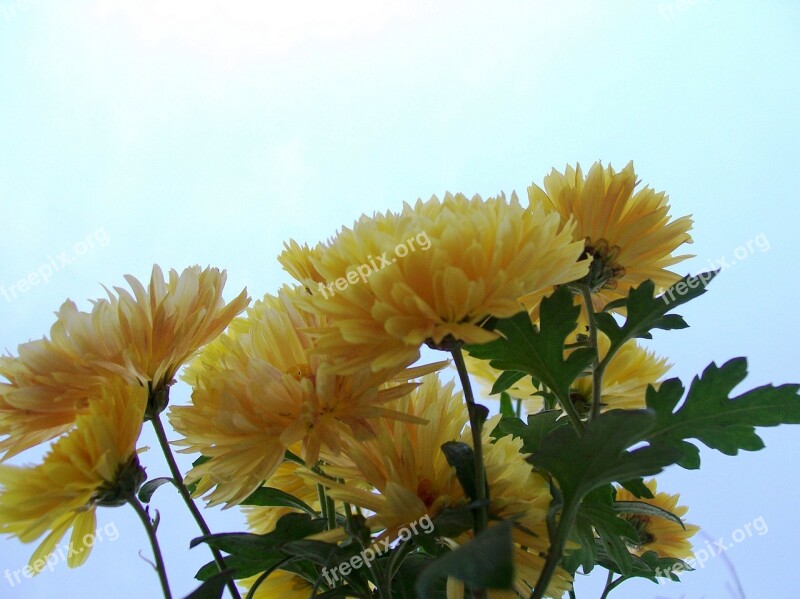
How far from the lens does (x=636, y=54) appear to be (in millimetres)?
2650

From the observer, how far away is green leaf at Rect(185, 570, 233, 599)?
0.40 metres

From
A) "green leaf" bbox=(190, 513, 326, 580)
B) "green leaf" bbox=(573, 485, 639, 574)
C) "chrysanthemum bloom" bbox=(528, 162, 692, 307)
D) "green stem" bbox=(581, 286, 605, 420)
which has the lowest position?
"green leaf" bbox=(573, 485, 639, 574)

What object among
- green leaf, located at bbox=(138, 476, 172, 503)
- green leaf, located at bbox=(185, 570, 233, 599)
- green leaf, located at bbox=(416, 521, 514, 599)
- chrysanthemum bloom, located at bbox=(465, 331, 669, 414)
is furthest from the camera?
chrysanthemum bloom, located at bbox=(465, 331, 669, 414)

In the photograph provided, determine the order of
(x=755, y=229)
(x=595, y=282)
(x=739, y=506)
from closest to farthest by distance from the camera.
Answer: (x=595, y=282) < (x=739, y=506) < (x=755, y=229)

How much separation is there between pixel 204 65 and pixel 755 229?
211 cm

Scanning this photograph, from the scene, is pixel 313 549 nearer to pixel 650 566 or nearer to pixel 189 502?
pixel 189 502

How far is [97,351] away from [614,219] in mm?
382

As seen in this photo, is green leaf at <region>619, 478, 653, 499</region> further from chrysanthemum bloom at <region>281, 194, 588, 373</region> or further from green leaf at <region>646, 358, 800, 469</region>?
chrysanthemum bloom at <region>281, 194, 588, 373</region>

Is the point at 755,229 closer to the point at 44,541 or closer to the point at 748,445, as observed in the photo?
the point at 748,445

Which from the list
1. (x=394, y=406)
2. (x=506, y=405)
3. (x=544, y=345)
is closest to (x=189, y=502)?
(x=394, y=406)

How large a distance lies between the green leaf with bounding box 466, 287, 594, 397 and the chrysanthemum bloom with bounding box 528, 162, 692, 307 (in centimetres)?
9

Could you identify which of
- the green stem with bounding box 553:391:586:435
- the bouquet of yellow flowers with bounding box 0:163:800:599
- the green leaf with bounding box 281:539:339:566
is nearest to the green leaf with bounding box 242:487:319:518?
the bouquet of yellow flowers with bounding box 0:163:800:599

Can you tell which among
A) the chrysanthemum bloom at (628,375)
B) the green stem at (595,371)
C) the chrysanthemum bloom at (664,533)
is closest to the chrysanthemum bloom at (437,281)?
the green stem at (595,371)

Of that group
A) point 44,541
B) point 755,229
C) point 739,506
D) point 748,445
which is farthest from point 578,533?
point 755,229
